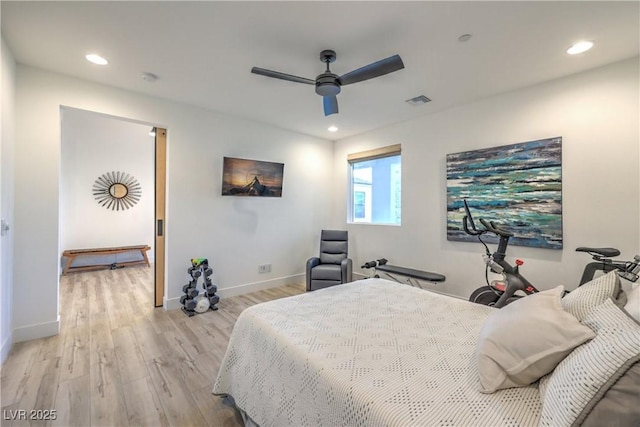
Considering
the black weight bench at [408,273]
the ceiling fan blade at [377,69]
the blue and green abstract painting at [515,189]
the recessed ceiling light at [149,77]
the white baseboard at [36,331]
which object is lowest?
the white baseboard at [36,331]

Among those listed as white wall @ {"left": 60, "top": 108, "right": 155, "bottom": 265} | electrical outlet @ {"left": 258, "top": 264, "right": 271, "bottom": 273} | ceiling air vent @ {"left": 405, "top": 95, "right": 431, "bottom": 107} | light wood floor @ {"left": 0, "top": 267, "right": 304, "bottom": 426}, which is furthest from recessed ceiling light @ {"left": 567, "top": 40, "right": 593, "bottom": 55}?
white wall @ {"left": 60, "top": 108, "right": 155, "bottom": 265}

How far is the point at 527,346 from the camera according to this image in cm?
105

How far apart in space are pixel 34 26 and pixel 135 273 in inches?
175

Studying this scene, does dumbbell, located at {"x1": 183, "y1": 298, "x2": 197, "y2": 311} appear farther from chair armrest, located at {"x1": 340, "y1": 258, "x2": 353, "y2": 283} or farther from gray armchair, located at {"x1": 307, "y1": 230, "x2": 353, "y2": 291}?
chair armrest, located at {"x1": 340, "y1": 258, "x2": 353, "y2": 283}

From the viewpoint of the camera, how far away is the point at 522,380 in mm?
1050

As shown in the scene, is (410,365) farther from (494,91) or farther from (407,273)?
(494,91)

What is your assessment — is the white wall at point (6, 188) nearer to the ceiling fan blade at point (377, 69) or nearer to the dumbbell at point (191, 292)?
the dumbbell at point (191, 292)

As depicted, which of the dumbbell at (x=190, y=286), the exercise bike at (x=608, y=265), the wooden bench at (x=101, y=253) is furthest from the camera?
the wooden bench at (x=101, y=253)

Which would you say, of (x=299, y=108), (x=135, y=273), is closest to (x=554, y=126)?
(x=299, y=108)

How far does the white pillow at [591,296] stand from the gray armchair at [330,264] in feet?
9.47

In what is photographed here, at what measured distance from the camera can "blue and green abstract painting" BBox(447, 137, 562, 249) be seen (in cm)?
287

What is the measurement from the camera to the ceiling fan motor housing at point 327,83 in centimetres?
235

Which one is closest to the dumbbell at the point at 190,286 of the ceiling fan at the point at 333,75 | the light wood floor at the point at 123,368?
the light wood floor at the point at 123,368

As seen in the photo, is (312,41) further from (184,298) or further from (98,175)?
(98,175)
